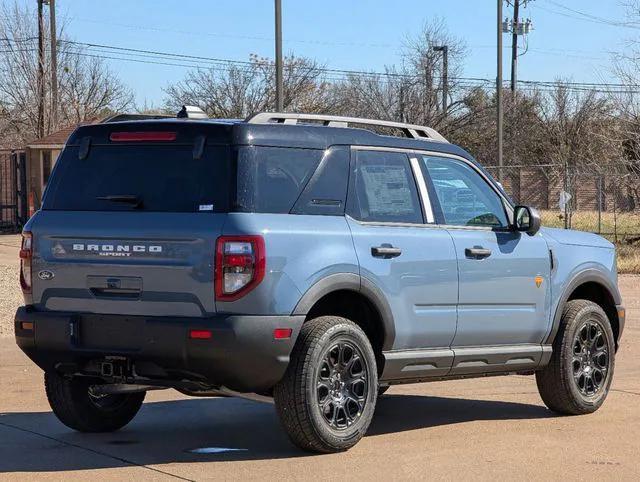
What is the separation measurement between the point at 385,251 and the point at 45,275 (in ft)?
6.71

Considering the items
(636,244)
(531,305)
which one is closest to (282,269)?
(531,305)

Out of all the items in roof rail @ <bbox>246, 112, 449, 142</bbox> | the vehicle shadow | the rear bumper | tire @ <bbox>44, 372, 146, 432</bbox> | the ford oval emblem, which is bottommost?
the vehicle shadow

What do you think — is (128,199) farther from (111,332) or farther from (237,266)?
(237,266)

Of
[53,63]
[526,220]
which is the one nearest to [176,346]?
[526,220]

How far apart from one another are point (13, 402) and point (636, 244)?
20.9m

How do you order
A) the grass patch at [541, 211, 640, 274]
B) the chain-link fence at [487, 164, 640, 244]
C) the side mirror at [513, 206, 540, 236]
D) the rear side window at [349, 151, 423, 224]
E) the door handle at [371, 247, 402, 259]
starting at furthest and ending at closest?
1. the chain-link fence at [487, 164, 640, 244]
2. the grass patch at [541, 211, 640, 274]
3. the side mirror at [513, 206, 540, 236]
4. the rear side window at [349, 151, 423, 224]
5. the door handle at [371, 247, 402, 259]

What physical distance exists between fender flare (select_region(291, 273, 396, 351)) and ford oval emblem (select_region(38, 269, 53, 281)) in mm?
1527

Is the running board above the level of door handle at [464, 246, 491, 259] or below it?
below

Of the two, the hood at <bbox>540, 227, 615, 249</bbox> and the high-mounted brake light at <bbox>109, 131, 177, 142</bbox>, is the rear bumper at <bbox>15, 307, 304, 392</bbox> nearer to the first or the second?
the high-mounted brake light at <bbox>109, 131, 177, 142</bbox>

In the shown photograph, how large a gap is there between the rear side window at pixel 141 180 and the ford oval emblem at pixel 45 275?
43 centimetres

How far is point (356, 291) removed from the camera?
754 centimetres

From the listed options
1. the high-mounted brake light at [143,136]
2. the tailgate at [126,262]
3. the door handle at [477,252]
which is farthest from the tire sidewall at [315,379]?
the high-mounted brake light at [143,136]

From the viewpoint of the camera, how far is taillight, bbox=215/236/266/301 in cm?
695

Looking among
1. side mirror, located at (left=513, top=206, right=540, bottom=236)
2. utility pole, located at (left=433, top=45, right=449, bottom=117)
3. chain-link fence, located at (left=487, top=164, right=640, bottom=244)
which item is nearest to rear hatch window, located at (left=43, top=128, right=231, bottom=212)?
side mirror, located at (left=513, top=206, right=540, bottom=236)
